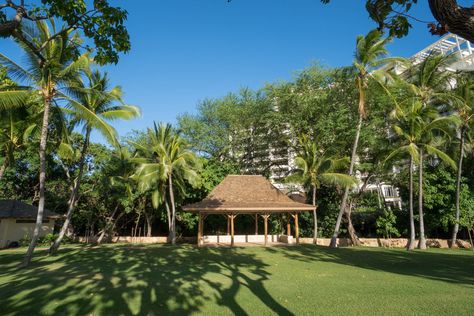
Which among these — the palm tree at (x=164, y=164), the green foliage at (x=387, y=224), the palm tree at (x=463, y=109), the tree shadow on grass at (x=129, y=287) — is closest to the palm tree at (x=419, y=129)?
the palm tree at (x=463, y=109)

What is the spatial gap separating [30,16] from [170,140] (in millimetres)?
17485

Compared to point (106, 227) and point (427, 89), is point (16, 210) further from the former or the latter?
point (427, 89)

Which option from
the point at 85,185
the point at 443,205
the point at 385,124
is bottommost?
the point at 443,205

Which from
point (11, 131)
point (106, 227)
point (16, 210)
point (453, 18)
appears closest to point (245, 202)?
point (106, 227)

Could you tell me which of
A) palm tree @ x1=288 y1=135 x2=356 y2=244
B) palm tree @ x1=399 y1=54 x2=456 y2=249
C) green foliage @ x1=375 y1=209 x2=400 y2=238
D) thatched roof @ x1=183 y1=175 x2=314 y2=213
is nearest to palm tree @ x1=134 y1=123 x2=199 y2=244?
thatched roof @ x1=183 y1=175 x2=314 y2=213

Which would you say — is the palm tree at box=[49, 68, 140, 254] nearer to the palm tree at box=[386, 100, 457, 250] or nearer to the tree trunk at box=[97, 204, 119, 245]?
the tree trunk at box=[97, 204, 119, 245]

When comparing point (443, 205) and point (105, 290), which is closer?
point (105, 290)

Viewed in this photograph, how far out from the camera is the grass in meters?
5.85

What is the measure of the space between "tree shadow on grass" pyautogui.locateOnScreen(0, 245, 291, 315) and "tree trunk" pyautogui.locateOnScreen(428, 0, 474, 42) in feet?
16.8

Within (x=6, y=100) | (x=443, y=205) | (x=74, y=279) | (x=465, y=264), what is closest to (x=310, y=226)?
(x=443, y=205)

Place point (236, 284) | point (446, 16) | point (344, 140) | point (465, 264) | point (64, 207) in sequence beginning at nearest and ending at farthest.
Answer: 1. point (446, 16)
2. point (236, 284)
3. point (465, 264)
4. point (344, 140)
5. point (64, 207)

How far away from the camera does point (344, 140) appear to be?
74.6 feet

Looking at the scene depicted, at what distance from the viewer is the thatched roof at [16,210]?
67.2ft

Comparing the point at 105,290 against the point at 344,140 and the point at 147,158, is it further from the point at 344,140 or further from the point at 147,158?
the point at 344,140
